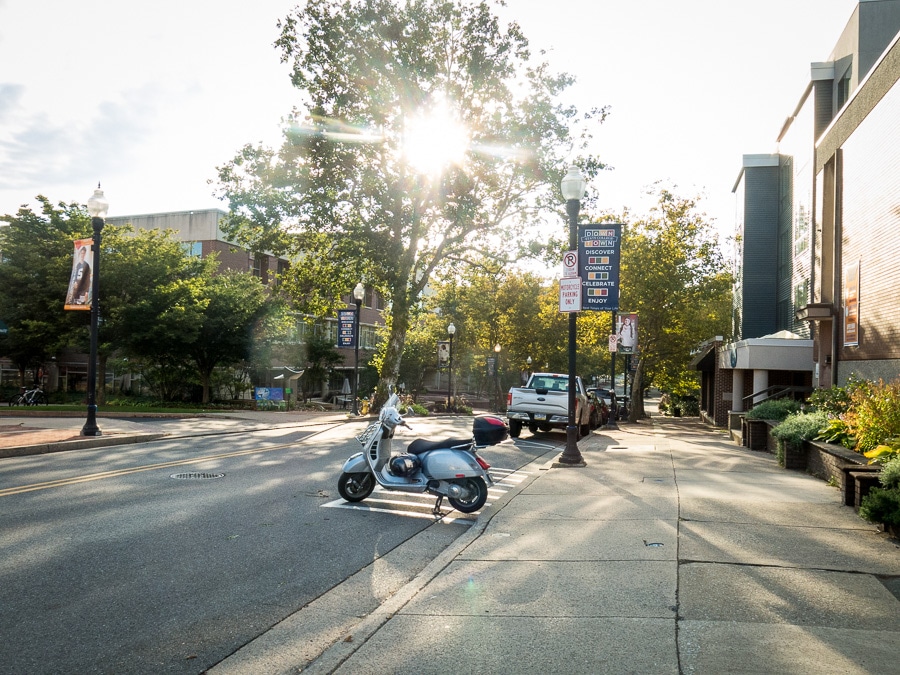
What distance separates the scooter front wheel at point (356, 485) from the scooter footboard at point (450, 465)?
88cm

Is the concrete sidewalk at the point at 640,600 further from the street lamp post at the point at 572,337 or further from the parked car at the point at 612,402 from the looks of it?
the parked car at the point at 612,402

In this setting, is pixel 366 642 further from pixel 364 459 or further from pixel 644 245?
pixel 644 245

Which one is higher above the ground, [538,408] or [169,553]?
[538,408]

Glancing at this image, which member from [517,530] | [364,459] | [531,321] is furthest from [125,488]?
[531,321]

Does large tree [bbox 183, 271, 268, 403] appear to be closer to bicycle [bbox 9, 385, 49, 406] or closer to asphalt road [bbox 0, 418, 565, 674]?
bicycle [bbox 9, 385, 49, 406]

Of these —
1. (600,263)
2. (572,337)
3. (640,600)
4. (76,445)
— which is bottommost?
(76,445)

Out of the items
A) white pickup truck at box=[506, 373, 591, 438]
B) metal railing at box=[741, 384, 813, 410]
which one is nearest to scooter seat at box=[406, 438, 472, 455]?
Answer: white pickup truck at box=[506, 373, 591, 438]

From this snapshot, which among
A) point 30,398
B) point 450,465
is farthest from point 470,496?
point 30,398

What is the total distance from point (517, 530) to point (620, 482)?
12.5ft

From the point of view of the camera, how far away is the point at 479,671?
4.04 m

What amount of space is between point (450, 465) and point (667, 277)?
27865 mm

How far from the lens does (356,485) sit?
31.2ft

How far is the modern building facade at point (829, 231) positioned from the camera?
54.9 ft

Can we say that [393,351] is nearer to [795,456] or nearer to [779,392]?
[779,392]
